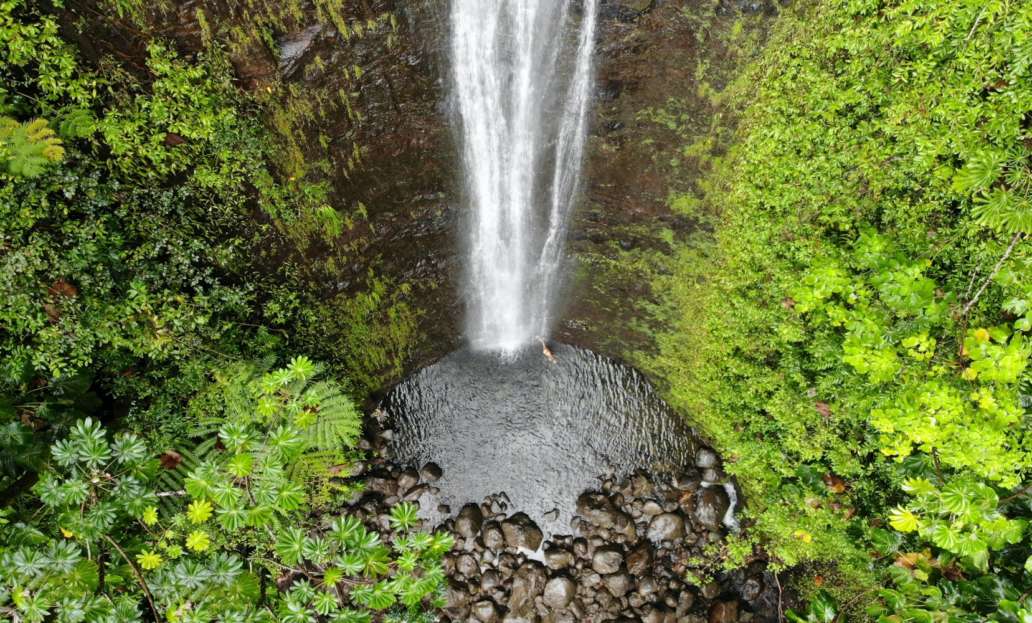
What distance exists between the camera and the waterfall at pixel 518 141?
5.59m

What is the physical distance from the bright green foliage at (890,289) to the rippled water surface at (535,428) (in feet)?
7.52

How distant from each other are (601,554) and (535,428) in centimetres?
211

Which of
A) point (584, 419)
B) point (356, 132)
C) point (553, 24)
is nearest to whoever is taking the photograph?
point (553, 24)

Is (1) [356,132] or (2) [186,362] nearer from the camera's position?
(2) [186,362]

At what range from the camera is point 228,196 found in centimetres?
545

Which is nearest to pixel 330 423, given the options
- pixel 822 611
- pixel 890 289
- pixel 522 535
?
pixel 522 535

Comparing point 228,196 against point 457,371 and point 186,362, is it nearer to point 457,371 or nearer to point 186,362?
point 186,362

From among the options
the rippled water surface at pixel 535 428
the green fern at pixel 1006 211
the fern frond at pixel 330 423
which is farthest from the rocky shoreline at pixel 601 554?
the green fern at pixel 1006 211

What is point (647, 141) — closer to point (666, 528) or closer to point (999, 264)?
point (999, 264)

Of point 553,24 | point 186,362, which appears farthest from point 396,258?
point 553,24

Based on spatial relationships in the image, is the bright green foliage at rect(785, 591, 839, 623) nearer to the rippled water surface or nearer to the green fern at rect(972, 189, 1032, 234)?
the green fern at rect(972, 189, 1032, 234)

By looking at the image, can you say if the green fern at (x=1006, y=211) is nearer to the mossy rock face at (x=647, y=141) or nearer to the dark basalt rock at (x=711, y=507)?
the mossy rock face at (x=647, y=141)

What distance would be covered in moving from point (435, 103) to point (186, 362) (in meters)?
3.98

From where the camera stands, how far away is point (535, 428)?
859 cm
